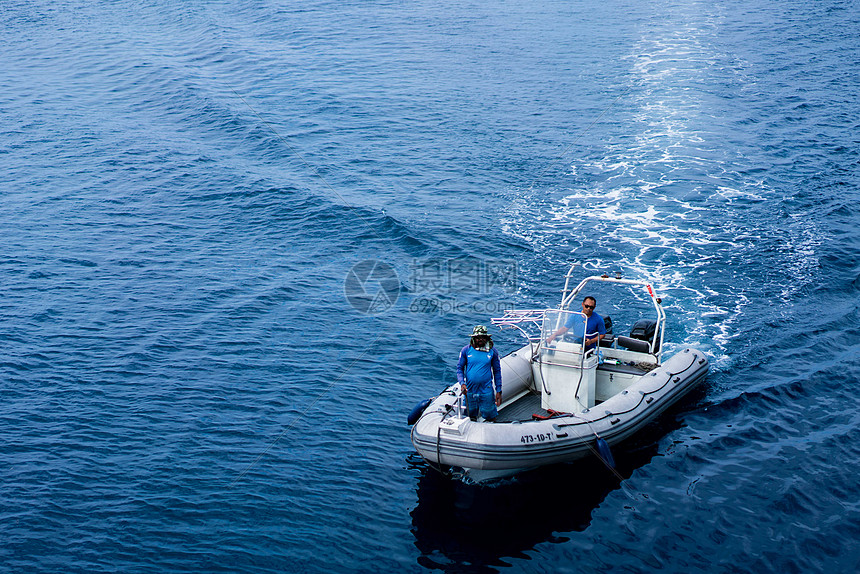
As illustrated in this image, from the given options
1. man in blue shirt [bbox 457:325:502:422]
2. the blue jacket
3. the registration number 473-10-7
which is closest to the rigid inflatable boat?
the registration number 473-10-7

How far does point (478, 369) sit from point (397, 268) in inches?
375

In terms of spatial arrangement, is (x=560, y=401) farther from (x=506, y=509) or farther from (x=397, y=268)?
(x=397, y=268)

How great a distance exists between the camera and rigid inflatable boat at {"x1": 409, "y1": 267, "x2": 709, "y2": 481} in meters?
12.5

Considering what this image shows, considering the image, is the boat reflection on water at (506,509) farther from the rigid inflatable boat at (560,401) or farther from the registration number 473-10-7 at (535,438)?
the registration number 473-10-7 at (535,438)

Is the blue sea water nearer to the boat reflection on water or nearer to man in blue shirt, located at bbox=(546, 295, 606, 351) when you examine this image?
the boat reflection on water

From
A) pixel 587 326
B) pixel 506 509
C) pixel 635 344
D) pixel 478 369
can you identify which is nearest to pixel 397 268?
pixel 635 344

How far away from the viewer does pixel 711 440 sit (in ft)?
47.6

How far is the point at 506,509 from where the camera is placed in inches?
503

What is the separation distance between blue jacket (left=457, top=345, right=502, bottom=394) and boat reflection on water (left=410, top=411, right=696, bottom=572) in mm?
1673

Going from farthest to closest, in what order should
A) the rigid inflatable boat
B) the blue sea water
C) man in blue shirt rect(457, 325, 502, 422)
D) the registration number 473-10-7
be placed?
man in blue shirt rect(457, 325, 502, 422)
the registration number 473-10-7
the rigid inflatable boat
the blue sea water

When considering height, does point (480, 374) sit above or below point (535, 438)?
above

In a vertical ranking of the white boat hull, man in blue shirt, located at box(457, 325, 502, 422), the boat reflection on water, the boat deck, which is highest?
man in blue shirt, located at box(457, 325, 502, 422)

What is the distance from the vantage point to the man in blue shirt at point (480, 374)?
43.0 ft

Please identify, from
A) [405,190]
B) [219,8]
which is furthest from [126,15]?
[405,190]
